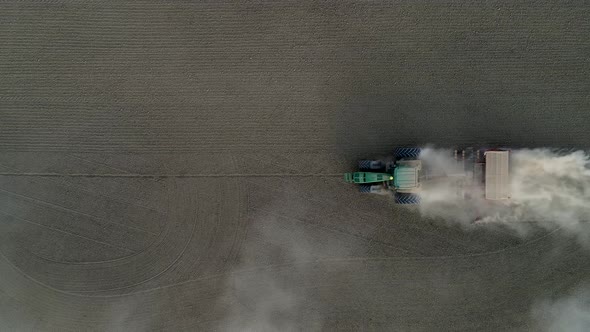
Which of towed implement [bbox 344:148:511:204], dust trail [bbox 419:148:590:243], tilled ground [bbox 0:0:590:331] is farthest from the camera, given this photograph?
tilled ground [bbox 0:0:590:331]

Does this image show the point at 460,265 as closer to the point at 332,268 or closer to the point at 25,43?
the point at 332,268

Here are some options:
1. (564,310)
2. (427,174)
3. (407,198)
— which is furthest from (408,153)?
(564,310)

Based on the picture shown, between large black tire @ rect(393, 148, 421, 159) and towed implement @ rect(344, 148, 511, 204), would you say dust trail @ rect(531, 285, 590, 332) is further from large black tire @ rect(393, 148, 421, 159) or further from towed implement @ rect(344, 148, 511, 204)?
large black tire @ rect(393, 148, 421, 159)

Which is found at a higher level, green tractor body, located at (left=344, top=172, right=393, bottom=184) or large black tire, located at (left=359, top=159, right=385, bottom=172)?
large black tire, located at (left=359, top=159, right=385, bottom=172)

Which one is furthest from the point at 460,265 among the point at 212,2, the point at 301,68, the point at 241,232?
the point at 212,2

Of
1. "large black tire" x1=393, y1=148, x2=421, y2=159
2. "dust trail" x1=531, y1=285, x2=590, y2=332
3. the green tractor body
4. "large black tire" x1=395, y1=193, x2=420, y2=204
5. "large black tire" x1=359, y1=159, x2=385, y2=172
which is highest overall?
"large black tire" x1=393, y1=148, x2=421, y2=159

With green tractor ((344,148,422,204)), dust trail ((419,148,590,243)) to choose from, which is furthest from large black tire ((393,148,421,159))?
dust trail ((419,148,590,243))

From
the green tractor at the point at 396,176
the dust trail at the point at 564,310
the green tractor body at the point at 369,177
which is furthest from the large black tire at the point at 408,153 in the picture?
the dust trail at the point at 564,310

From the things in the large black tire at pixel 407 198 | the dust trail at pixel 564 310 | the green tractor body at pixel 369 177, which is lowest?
the dust trail at pixel 564 310

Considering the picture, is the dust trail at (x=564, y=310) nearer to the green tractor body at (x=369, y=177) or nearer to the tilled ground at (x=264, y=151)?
the tilled ground at (x=264, y=151)
